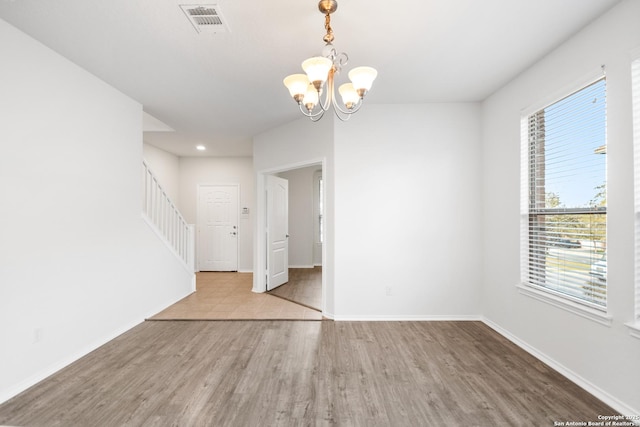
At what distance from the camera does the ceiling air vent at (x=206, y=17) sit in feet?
6.92

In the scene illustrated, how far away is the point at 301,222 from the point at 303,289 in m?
2.58

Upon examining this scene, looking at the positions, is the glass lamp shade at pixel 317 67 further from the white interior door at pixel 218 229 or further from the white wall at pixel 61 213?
the white interior door at pixel 218 229

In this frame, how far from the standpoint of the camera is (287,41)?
8.21ft

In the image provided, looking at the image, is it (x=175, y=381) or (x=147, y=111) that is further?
(x=147, y=111)

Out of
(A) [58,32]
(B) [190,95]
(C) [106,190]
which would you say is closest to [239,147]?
(B) [190,95]

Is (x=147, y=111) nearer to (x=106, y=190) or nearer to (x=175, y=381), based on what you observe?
(x=106, y=190)

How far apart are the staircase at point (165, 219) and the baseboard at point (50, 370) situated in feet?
4.77

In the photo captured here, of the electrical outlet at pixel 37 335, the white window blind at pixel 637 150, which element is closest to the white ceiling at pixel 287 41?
the white window blind at pixel 637 150

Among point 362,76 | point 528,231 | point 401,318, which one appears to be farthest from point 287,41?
point 401,318

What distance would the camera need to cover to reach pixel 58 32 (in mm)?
2408

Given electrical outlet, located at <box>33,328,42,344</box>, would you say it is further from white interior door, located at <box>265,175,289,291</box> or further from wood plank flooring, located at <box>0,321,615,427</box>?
white interior door, located at <box>265,175,289,291</box>

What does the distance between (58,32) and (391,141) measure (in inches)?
131

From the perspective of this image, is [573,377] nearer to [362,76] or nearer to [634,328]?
[634,328]

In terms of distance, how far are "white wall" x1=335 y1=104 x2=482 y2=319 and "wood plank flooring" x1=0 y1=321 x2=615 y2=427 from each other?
0.54 meters
